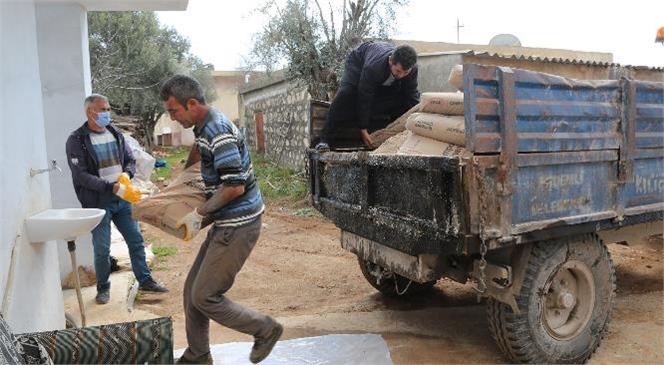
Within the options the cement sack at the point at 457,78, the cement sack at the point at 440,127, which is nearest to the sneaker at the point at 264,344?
the cement sack at the point at 440,127

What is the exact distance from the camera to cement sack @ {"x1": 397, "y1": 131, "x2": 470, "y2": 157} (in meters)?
3.23

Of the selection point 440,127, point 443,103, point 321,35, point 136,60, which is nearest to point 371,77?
point 443,103

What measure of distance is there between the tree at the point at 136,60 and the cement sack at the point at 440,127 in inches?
497

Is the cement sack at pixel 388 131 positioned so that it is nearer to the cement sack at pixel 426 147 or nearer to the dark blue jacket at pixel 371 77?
the dark blue jacket at pixel 371 77

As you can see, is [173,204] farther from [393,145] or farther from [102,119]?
[102,119]

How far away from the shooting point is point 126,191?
13.6 feet

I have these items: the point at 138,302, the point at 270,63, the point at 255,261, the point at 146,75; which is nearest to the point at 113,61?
the point at 146,75

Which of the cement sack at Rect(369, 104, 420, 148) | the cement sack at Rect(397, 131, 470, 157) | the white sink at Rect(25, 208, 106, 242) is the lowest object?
the white sink at Rect(25, 208, 106, 242)

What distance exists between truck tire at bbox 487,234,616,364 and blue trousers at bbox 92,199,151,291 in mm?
3158

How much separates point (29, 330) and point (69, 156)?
1.89m

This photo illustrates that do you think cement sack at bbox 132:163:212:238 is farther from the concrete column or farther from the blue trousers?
the concrete column

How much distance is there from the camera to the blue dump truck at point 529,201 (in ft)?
9.65

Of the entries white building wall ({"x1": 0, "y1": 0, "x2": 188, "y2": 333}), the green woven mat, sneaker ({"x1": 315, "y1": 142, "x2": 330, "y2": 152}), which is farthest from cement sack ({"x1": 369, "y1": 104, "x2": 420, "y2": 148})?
white building wall ({"x1": 0, "y1": 0, "x2": 188, "y2": 333})

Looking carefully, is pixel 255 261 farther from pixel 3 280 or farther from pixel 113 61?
pixel 113 61
